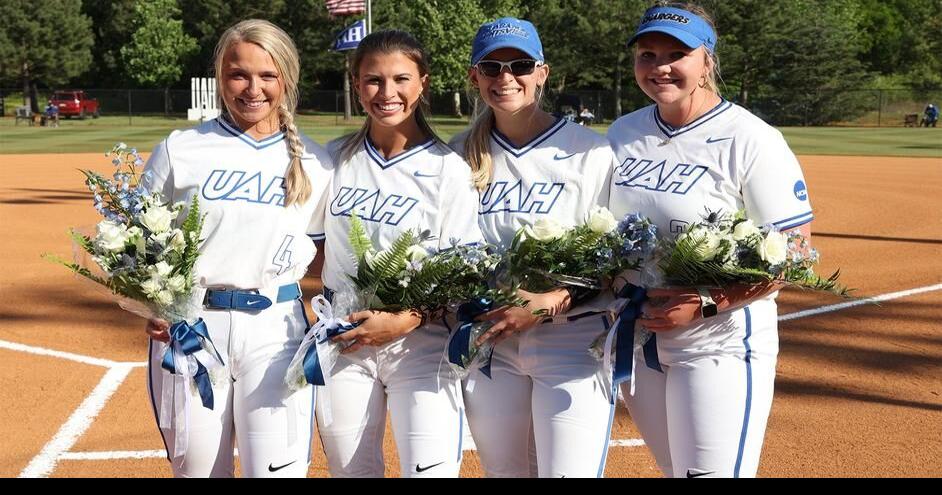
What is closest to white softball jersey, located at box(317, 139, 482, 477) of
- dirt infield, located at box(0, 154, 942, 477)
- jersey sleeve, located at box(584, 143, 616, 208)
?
jersey sleeve, located at box(584, 143, 616, 208)

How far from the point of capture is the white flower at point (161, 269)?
318cm

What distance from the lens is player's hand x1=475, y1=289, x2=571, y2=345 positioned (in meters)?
3.40

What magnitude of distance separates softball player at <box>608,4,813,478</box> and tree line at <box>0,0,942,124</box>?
51.8 m

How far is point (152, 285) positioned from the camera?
3.20 metres

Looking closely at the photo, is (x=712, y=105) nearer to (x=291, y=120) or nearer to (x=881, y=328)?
(x=291, y=120)

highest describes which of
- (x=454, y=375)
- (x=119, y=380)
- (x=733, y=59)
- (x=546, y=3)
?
(x=546, y=3)

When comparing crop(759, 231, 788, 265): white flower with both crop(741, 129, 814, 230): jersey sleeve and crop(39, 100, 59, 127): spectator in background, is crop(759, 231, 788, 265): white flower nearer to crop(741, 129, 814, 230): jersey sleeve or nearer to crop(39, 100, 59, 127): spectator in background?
crop(741, 129, 814, 230): jersey sleeve

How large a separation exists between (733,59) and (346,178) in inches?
2222

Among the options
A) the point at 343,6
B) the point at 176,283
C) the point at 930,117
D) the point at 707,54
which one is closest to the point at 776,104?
the point at 930,117

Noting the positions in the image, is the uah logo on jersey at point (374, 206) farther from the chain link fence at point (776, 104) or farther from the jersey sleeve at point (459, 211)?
the chain link fence at point (776, 104)

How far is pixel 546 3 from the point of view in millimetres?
61906

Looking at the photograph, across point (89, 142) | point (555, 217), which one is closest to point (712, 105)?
point (555, 217)

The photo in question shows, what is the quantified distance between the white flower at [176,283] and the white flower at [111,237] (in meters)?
0.20

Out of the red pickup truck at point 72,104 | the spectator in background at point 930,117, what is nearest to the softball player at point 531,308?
the spectator in background at point 930,117
